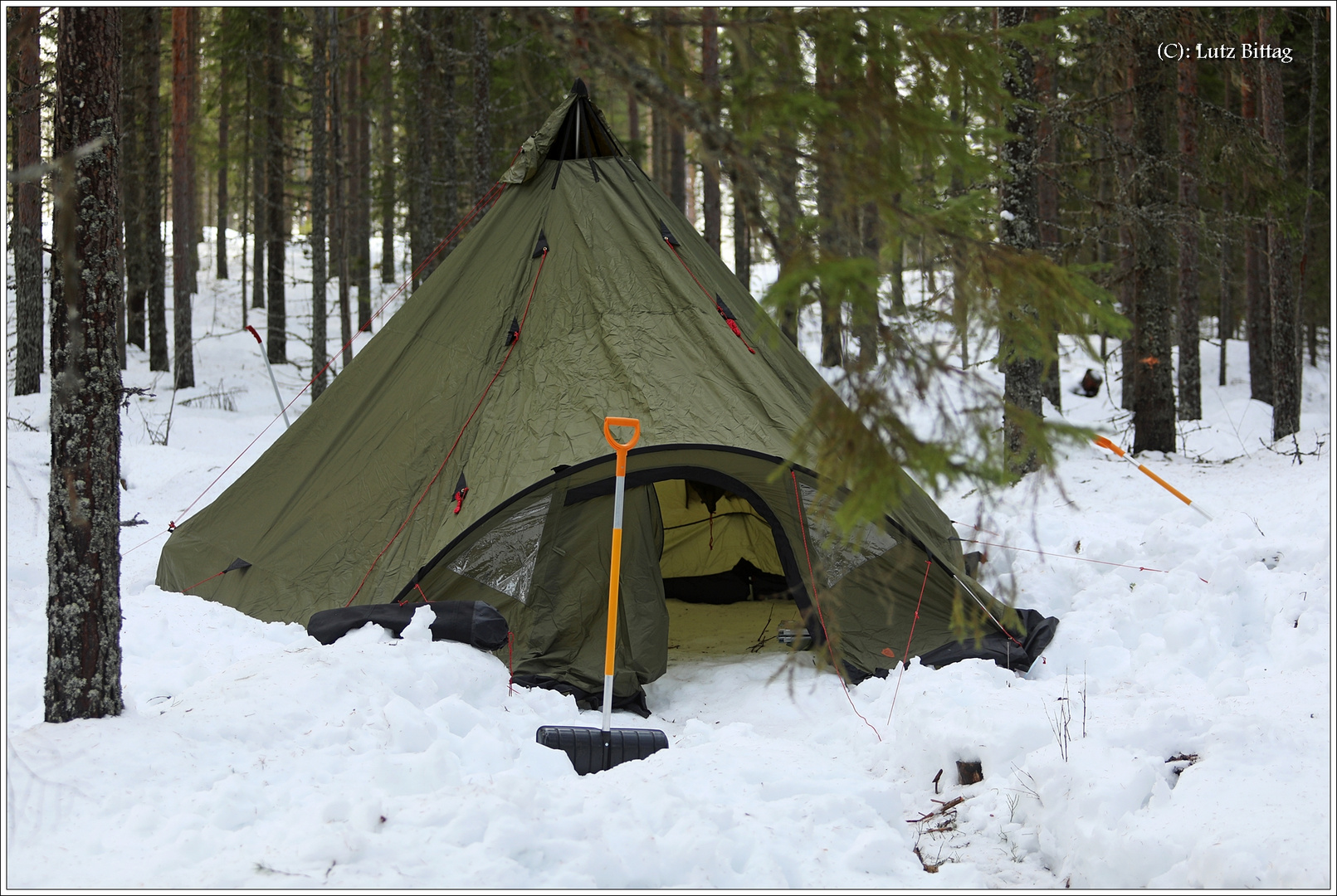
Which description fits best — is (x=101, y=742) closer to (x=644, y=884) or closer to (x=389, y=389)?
(x=644, y=884)

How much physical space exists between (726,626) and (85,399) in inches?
168

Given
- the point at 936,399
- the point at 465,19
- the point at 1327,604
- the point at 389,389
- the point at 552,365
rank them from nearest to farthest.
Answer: the point at 936,399 → the point at 1327,604 → the point at 552,365 → the point at 389,389 → the point at 465,19

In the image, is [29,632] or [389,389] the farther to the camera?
[389,389]

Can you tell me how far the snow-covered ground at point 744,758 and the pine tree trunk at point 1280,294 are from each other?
5.35m

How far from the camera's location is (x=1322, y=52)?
1244cm

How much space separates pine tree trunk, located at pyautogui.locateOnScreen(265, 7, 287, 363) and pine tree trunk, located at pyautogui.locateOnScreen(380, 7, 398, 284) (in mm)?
1587

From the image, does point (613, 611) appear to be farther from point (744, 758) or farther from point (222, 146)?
point (222, 146)

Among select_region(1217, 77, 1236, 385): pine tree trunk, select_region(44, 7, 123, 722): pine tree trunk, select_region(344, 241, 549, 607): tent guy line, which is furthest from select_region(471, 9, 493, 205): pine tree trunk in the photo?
select_region(1217, 77, 1236, 385): pine tree trunk

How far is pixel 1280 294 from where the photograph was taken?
1043cm

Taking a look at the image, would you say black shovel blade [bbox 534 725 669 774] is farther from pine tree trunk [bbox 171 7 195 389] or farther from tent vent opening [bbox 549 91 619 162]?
pine tree trunk [bbox 171 7 195 389]

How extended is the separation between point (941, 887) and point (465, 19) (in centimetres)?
1383

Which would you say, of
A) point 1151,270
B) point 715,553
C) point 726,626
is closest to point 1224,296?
point 1151,270

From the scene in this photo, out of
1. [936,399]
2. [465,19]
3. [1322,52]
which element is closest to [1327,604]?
[936,399]

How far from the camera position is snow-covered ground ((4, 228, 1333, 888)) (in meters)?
2.81
